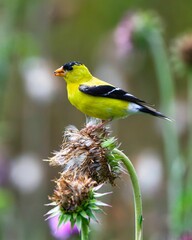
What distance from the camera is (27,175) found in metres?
6.77

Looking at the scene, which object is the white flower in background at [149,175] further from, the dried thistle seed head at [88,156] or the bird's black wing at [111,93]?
the dried thistle seed head at [88,156]

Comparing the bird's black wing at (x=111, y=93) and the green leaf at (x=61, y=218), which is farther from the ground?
the bird's black wing at (x=111, y=93)

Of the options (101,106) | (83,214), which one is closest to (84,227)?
(83,214)

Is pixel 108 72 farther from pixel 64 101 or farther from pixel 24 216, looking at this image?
pixel 64 101

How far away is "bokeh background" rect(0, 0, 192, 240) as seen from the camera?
→ 5.81 metres

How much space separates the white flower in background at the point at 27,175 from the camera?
22.3 ft

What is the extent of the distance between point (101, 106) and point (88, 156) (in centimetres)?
59

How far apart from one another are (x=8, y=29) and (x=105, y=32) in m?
2.90

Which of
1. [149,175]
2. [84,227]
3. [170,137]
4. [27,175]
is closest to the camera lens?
[84,227]

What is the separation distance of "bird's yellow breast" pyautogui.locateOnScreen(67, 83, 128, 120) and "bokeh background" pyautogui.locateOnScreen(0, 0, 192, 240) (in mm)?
659

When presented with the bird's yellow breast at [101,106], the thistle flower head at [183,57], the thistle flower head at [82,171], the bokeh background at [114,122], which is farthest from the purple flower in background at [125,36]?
the thistle flower head at [82,171]

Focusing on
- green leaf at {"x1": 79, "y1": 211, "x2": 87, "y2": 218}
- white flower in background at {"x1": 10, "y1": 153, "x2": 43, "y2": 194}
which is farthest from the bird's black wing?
white flower in background at {"x1": 10, "y1": 153, "x2": 43, "y2": 194}

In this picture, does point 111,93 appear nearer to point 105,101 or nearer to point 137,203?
point 105,101

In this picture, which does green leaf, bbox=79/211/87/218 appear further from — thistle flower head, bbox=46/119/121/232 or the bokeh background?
the bokeh background
